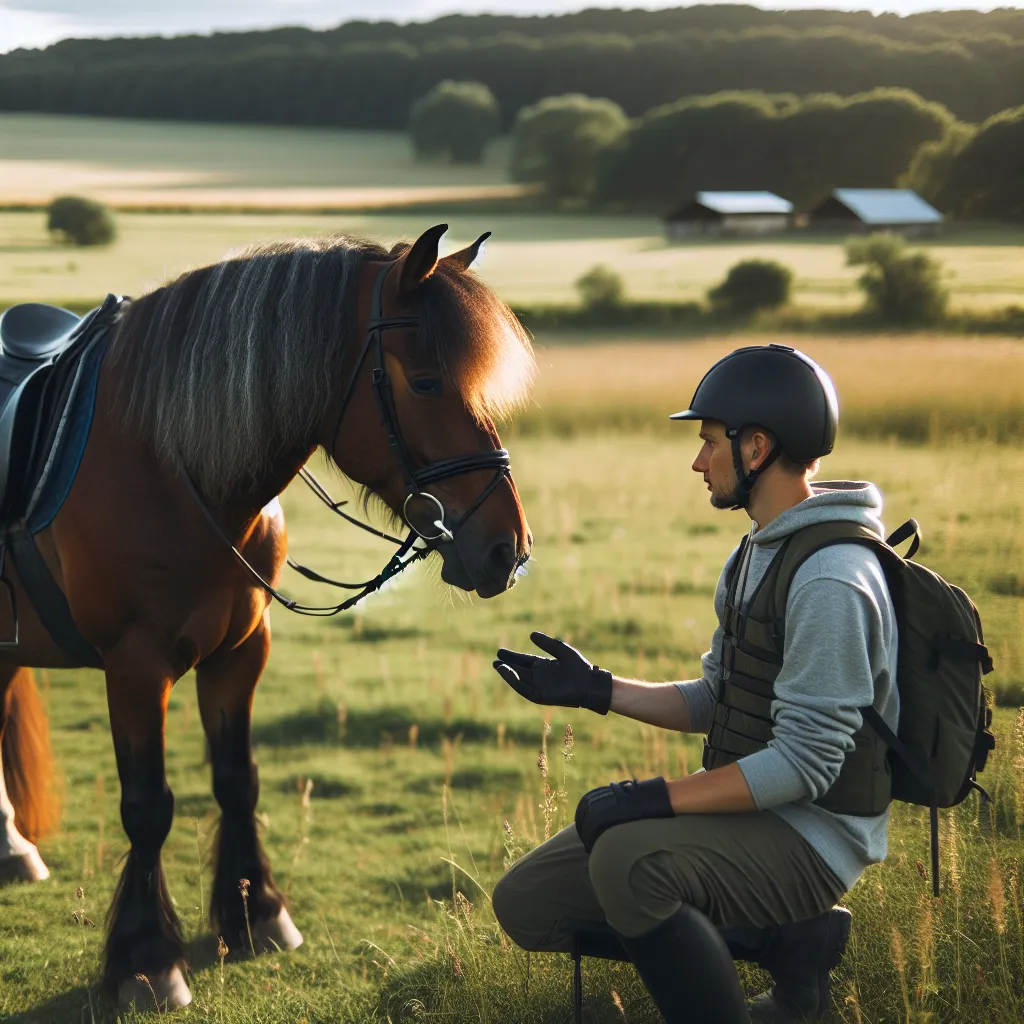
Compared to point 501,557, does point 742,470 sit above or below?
above

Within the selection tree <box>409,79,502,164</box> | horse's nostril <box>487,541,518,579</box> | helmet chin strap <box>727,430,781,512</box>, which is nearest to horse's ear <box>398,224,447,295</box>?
horse's nostril <box>487,541,518,579</box>

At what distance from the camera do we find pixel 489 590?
312 centimetres

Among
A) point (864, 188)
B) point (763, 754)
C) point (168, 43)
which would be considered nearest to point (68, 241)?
point (168, 43)

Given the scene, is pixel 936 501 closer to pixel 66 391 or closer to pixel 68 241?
pixel 66 391

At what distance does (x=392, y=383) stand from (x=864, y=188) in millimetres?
7598

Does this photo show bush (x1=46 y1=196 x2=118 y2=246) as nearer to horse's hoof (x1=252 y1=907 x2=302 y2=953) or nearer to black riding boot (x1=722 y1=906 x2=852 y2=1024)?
horse's hoof (x1=252 y1=907 x2=302 y2=953)

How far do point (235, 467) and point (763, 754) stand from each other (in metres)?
1.88

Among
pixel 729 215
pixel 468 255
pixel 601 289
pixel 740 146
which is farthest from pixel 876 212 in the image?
pixel 468 255

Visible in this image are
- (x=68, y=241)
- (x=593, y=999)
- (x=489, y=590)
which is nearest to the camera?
(x=489, y=590)

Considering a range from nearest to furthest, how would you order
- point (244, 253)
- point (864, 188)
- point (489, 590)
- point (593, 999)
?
point (489, 590), point (593, 999), point (244, 253), point (864, 188)

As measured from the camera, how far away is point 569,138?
1477 centimetres

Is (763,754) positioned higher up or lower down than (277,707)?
higher up

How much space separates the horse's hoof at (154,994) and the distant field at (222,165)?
43.0 feet

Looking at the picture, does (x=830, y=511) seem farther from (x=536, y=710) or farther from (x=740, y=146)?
(x=740, y=146)
